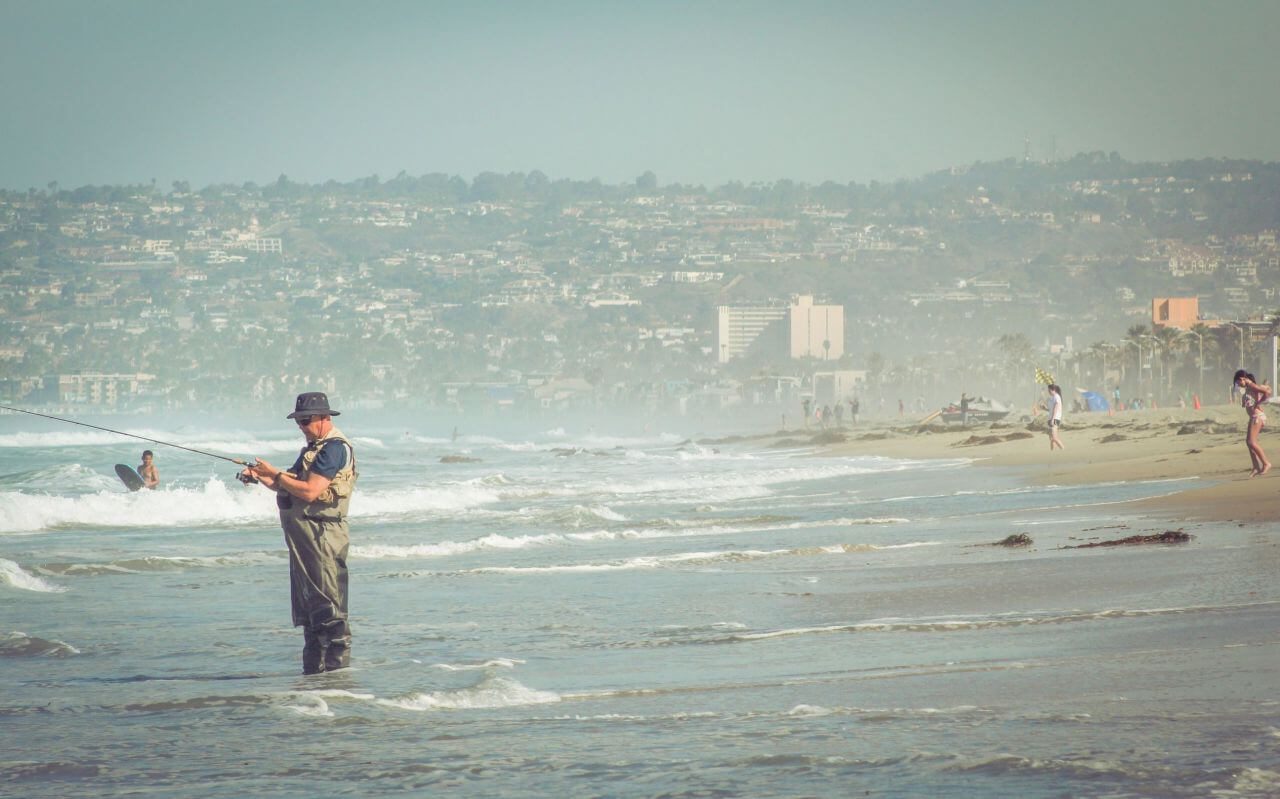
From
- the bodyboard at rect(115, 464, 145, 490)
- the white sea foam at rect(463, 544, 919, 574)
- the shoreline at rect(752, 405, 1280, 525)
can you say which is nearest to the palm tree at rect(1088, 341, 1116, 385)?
the shoreline at rect(752, 405, 1280, 525)

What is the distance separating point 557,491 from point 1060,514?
15.1m

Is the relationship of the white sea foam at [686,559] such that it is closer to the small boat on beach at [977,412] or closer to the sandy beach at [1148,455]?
the sandy beach at [1148,455]

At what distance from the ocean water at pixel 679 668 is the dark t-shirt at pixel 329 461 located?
3.12ft

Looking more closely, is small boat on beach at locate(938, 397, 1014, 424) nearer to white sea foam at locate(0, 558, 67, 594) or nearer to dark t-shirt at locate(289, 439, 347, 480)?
white sea foam at locate(0, 558, 67, 594)

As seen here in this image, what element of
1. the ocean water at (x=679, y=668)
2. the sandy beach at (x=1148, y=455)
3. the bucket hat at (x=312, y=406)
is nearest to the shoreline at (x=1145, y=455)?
the sandy beach at (x=1148, y=455)

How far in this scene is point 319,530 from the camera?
23.6ft

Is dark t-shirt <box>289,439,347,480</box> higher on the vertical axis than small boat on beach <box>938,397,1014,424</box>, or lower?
higher

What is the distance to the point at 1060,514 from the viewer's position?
49.9 ft

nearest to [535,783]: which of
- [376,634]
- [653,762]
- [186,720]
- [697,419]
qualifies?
[653,762]

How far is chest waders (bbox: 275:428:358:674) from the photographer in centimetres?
717

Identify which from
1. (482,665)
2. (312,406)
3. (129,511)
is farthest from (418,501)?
(312,406)

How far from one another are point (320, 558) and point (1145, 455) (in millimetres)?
19806

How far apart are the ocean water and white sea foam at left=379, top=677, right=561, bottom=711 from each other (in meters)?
0.02

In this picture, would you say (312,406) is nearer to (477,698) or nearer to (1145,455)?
(477,698)
